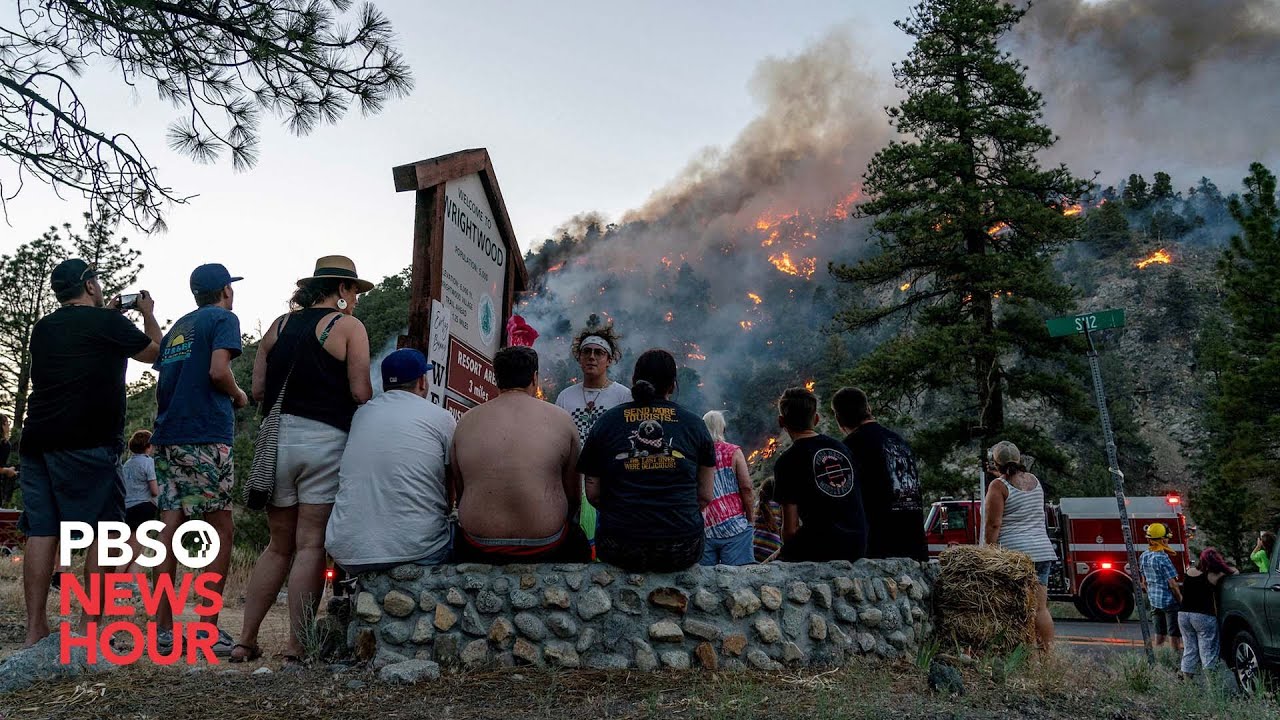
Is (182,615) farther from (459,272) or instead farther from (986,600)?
(986,600)

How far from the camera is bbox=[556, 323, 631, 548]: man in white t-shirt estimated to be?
5.81 meters

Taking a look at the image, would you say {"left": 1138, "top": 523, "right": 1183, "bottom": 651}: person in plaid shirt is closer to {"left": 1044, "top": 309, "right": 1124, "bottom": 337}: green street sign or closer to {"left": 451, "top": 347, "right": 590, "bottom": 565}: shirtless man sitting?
{"left": 1044, "top": 309, "right": 1124, "bottom": 337}: green street sign

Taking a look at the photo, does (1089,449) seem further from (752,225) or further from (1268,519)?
(752,225)

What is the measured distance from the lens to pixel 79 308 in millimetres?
4266

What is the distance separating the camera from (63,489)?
402cm

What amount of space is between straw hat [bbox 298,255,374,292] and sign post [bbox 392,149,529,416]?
0.35 metres

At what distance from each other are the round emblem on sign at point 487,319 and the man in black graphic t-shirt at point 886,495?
106 inches

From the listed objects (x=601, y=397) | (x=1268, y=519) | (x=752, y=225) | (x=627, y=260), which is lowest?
(x=1268, y=519)

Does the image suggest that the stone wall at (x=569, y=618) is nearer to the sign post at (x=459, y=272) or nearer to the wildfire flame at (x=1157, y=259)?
the sign post at (x=459, y=272)

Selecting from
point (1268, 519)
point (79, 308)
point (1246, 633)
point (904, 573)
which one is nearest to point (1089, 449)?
point (1268, 519)

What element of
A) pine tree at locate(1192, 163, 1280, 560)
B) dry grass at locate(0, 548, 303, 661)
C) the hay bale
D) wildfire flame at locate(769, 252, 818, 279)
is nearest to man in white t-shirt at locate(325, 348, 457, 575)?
dry grass at locate(0, 548, 303, 661)

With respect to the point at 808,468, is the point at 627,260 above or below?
above

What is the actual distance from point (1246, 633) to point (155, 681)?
7783 millimetres

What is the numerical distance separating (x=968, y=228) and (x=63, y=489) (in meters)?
20.7
